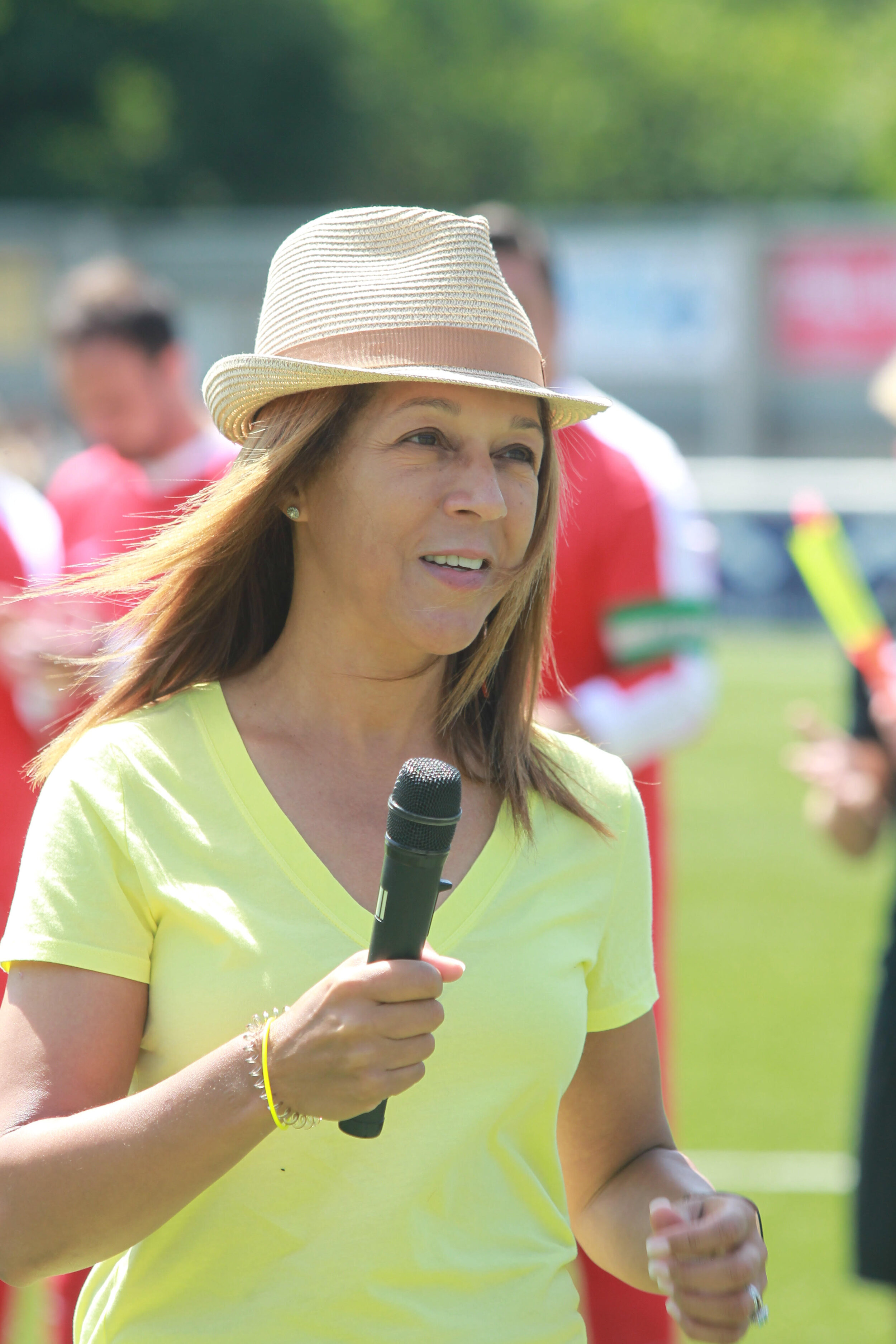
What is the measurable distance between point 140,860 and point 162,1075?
0.79 feet

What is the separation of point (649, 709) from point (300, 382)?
6.82ft

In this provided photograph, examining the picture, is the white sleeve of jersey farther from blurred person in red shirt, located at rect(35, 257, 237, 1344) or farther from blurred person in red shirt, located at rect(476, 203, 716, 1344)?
blurred person in red shirt, located at rect(35, 257, 237, 1344)

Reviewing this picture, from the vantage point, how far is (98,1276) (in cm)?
205

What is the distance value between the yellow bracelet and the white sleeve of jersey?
2155 millimetres

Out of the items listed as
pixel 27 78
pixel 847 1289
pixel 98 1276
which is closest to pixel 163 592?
pixel 98 1276

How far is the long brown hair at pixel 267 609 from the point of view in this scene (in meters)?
2.13

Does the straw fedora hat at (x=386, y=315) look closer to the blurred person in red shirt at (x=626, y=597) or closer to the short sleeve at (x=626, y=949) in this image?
the short sleeve at (x=626, y=949)

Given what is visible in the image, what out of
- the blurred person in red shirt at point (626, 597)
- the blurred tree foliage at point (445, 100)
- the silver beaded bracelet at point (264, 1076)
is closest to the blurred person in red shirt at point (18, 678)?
the blurred person in red shirt at point (626, 597)

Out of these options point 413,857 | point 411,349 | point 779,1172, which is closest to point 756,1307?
point 413,857

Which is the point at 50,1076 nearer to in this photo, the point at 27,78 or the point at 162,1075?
the point at 162,1075

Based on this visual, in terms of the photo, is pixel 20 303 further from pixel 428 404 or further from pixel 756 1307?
pixel 756 1307

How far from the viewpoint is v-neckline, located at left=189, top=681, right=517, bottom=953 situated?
1.97 meters

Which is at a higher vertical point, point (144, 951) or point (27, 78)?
point (27, 78)

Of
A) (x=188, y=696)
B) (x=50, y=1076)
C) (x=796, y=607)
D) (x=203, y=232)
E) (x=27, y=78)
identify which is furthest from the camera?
(x=27, y=78)
